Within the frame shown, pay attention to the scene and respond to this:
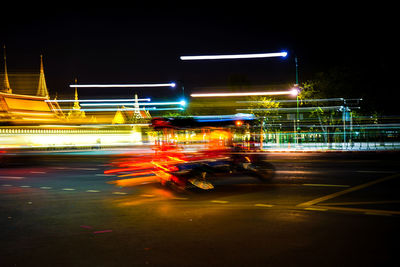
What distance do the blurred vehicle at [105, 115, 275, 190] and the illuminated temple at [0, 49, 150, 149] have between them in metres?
32.2

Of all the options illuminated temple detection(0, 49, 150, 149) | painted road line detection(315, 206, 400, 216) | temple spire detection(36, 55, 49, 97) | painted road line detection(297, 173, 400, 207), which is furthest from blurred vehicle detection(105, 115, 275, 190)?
temple spire detection(36, 55, 49, 97)

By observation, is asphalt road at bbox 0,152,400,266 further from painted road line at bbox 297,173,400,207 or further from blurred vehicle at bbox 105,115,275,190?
blurred vehicle at bbox 105,115,275,190

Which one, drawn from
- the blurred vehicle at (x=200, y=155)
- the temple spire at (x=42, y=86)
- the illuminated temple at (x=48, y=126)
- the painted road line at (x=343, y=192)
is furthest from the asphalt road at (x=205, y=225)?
the temple spire at (x=42, y=86)

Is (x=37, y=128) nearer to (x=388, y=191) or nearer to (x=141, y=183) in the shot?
(x=141, y=183)

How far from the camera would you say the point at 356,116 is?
3828cm

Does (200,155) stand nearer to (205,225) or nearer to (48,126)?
(205,225)

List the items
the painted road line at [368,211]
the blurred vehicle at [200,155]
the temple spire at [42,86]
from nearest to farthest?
the painted road line at [368,211] < the blurred vehicle at [200,155] < the temple spire at [42,86]

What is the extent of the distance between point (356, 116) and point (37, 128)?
4158 centimetres

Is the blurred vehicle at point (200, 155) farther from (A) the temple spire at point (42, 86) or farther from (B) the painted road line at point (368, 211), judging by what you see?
(A) the temple spire at point (42, 86)

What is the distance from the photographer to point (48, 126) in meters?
54.1

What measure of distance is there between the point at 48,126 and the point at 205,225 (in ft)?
171

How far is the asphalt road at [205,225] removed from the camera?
5133mm

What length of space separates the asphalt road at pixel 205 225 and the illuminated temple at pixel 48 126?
116ft

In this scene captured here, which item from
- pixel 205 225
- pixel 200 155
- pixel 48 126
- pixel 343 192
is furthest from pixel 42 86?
pixel 205 225
